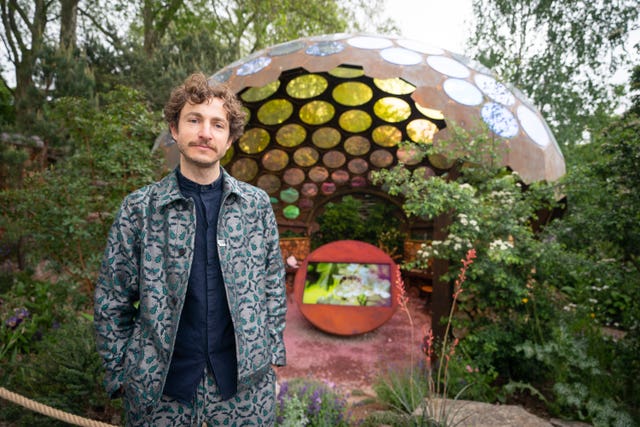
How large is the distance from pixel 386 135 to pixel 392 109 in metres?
0.72

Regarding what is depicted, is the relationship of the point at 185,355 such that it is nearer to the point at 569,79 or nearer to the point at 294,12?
the point at 569,79

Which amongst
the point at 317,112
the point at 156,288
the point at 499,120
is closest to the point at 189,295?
the point at 156,288

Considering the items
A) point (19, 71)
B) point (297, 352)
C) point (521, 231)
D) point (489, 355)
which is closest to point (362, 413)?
point (489, 355)

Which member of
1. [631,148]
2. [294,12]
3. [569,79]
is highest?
[294,12]

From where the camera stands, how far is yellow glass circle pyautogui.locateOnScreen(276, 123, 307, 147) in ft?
24.6

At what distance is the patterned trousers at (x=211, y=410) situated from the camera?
4.42 feet

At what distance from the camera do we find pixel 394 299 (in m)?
5.50

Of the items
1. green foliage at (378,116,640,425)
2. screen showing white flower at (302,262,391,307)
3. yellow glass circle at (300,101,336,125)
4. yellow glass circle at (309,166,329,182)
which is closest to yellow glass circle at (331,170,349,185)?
yellow glass circle at (309,166,329,182)

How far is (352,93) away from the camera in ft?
21.9

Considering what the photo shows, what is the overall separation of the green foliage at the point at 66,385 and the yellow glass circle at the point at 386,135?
20.3ft

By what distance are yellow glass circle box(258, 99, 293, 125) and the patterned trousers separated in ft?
20.1

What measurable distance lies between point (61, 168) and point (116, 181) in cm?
70

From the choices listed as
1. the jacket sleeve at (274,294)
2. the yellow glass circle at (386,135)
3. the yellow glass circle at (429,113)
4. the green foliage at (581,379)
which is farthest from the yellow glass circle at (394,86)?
the jacket sleeve at (274,294)

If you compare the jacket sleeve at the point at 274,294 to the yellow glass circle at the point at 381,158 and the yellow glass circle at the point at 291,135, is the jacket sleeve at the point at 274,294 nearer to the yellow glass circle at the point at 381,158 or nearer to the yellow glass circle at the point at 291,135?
the yellow glass circle at the point at 291,135
